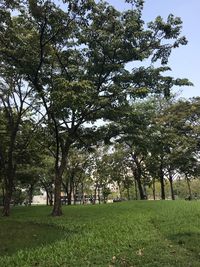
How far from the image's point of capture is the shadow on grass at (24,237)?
939 centimetres

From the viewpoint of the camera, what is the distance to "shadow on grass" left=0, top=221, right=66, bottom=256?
9391 millimetres

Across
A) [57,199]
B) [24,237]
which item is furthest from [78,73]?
[24,237]

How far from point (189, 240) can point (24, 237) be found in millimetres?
4794

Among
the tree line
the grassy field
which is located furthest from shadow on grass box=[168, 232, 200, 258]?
the tree line

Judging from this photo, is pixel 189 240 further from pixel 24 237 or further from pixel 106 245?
pixel 24 237

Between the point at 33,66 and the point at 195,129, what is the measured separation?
75.0 ft

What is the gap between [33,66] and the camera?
1755cm

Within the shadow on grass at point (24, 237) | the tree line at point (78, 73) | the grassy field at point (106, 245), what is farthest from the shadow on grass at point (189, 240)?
the tree line at point (78, 73)

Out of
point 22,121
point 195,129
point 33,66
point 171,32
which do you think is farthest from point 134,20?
point 195,129

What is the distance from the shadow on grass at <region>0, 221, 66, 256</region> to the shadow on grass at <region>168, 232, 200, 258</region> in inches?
134

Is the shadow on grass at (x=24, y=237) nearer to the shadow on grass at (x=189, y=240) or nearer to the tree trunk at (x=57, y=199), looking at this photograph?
the shadow on grass at (x=189, y=240)

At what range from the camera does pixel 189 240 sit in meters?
9.23

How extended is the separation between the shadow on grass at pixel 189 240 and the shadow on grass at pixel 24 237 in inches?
134

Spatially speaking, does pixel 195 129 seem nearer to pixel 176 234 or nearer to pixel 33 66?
pixel 33 66
